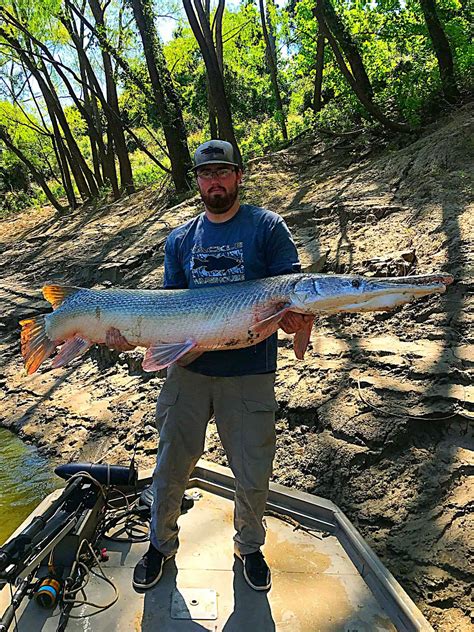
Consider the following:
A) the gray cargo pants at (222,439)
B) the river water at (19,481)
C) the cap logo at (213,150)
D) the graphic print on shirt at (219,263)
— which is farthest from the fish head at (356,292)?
the river water at (19,481)

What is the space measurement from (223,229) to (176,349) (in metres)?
0.70

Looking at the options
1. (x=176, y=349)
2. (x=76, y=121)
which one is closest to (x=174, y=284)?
(x=176, y=349)

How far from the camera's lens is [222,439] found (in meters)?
2.65

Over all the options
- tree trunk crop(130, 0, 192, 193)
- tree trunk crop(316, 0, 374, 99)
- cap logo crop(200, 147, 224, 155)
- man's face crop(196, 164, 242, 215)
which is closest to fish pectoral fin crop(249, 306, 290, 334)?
man's face crop(196, 164, 242, 215)

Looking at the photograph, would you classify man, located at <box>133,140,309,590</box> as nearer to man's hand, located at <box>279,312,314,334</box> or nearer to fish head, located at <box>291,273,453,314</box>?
man's hand, located at <box>279,312,314,334</box>

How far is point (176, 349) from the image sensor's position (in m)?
2.59

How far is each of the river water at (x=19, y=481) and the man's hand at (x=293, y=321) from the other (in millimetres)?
2997

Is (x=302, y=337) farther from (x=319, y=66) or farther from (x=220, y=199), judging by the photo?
(x=319, y=66)

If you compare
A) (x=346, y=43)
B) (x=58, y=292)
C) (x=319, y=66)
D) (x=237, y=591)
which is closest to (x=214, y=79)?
(x=346, y=43)

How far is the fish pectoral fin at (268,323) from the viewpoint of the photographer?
2480 millimetres

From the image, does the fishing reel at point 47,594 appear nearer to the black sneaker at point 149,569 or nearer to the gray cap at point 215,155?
the black sneaker at point 149,569

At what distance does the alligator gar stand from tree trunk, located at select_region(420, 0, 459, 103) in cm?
745

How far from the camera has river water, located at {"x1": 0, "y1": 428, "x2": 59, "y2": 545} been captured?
4.25m

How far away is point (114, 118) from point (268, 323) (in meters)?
12.8
